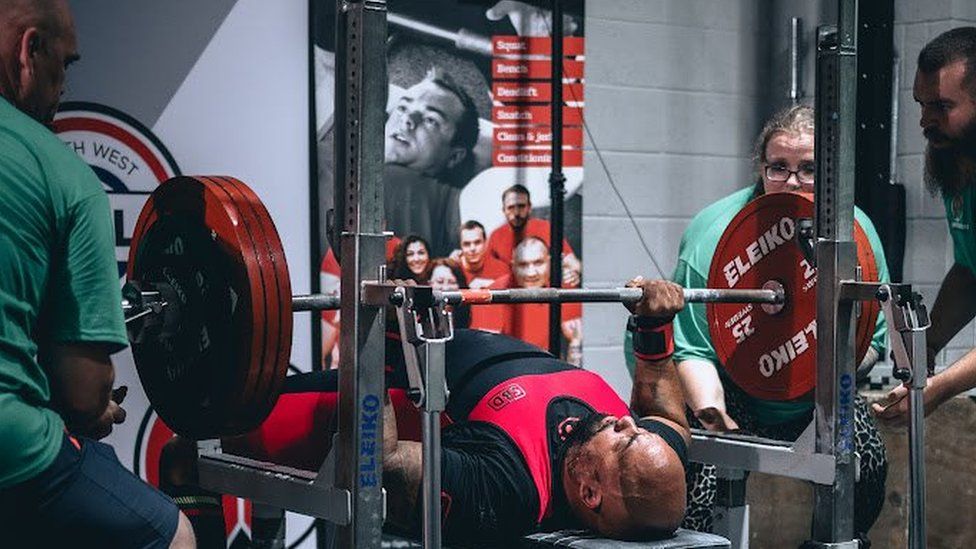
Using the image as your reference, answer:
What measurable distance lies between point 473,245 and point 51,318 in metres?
2.58

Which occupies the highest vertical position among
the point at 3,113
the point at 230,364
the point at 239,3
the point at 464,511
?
the point at 239,3

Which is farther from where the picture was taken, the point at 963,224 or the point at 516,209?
the point at 516,209

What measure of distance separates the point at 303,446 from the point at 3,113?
A: 120 cm

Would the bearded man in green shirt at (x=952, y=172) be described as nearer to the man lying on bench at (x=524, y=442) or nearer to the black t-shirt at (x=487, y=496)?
the man lying on bench at (x=524, y=442)

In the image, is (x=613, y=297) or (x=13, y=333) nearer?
(x=13, y=333)

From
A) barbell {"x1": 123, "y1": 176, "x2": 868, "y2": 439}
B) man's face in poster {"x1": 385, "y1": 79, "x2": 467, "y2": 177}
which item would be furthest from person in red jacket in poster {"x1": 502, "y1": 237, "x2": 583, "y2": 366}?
barbell {"x1": 123, "y1": 176, "x2": 868, "y2": 439}

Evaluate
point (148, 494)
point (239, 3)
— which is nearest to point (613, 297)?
point (148, 494)

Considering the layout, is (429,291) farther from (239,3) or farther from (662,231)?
(662,231)

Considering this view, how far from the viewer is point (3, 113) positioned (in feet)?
7.39

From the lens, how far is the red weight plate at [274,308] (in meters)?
2.82

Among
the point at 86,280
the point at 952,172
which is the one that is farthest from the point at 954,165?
the point at 86,280

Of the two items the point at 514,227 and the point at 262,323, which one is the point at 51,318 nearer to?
the point at 262,323

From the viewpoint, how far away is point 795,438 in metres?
3.69

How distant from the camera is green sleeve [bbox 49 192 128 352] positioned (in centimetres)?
226
